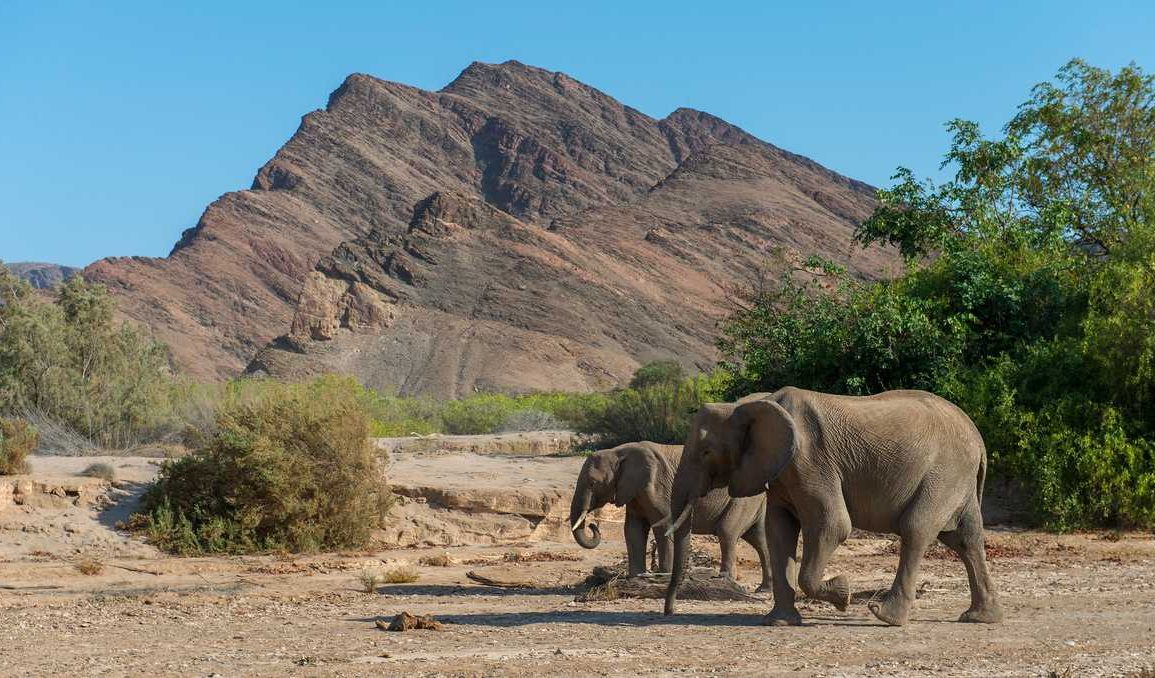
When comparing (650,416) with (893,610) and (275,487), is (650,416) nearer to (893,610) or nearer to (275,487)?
(275,487)

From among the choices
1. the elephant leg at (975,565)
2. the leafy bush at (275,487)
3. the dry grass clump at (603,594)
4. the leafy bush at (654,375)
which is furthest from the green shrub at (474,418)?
the elephant leg at (975,565)

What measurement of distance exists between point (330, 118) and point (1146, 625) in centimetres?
15289

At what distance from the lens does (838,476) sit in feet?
34.7

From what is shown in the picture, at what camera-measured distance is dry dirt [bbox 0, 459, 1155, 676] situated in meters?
9.08

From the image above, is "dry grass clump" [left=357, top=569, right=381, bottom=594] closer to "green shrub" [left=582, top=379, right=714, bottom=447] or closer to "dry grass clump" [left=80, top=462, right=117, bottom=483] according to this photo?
"dry grass clump" [left=80, top=462, right=117, bottom=483]

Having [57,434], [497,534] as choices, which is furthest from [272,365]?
[497,534]

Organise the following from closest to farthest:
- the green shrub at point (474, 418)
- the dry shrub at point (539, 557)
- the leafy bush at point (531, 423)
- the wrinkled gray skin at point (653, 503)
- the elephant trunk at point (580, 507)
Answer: the wrinkled gray skin at point (653, 503), the elephant trunk at point (580, 507), the dry shrub at point (539, 557), the leafy bush at point (531, 423), the green shrub at point (474, 418)

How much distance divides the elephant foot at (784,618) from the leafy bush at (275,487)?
8.30 m

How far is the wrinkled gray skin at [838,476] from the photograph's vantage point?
1045 cm

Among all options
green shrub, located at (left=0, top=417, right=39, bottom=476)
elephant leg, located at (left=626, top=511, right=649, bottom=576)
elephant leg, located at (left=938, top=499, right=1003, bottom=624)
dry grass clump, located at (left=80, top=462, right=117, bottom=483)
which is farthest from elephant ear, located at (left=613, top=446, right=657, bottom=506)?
green shrub, located at (left=0, top=417, right=39, bottom=476)

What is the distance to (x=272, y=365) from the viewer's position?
274 ft

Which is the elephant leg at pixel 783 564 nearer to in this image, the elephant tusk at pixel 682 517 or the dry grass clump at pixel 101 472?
the elephant tusk at pixel 682 517

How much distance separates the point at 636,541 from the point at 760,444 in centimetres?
359

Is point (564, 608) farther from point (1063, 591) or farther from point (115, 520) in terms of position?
point (115, 520)
